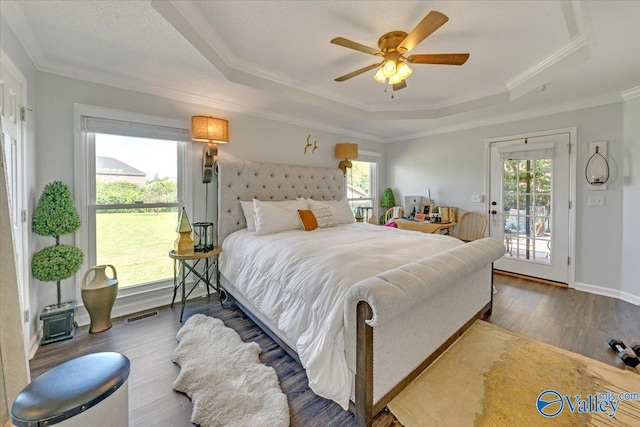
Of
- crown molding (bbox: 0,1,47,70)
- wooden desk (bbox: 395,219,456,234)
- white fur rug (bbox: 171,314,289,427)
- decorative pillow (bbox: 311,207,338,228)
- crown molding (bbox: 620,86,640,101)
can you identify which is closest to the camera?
white fur rug (bbox: 171,314,289,427)

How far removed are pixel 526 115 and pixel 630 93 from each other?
3.17 ft

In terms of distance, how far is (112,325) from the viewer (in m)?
2.47

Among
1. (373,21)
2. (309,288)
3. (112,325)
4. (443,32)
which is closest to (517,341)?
(309,288)

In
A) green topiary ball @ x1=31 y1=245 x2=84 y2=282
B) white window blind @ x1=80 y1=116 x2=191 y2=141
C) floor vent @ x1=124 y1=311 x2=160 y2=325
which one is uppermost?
white window blind @ x1=80 y1=116 x2=191 y2=141

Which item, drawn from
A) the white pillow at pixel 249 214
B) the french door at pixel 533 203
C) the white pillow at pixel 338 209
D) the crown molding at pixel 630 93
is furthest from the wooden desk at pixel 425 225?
the crown molding at pixel 630 93

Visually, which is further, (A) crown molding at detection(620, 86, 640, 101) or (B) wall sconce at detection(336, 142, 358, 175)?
(B) wall sconce at detection(336, 142, 358, 175)

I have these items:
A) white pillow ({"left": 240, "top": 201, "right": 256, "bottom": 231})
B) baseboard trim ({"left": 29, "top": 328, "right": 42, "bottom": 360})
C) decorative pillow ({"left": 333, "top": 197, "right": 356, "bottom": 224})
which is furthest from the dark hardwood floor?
decorative pillow ({"left": 333, "top": 197, "right": 356, "bottom": 224})

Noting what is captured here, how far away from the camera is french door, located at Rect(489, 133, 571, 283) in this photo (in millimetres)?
3535

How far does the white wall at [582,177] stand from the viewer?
3133 mm

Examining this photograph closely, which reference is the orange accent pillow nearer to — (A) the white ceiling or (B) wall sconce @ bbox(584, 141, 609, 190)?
(A) the white ceiling

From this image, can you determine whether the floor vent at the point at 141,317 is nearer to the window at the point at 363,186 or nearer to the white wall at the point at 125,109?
the white wall at the point at 125,109

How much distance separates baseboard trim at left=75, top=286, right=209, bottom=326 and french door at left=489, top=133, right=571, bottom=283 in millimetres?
4629

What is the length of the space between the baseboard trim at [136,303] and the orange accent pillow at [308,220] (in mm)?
1633

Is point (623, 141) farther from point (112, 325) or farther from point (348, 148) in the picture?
point (112, 325)
